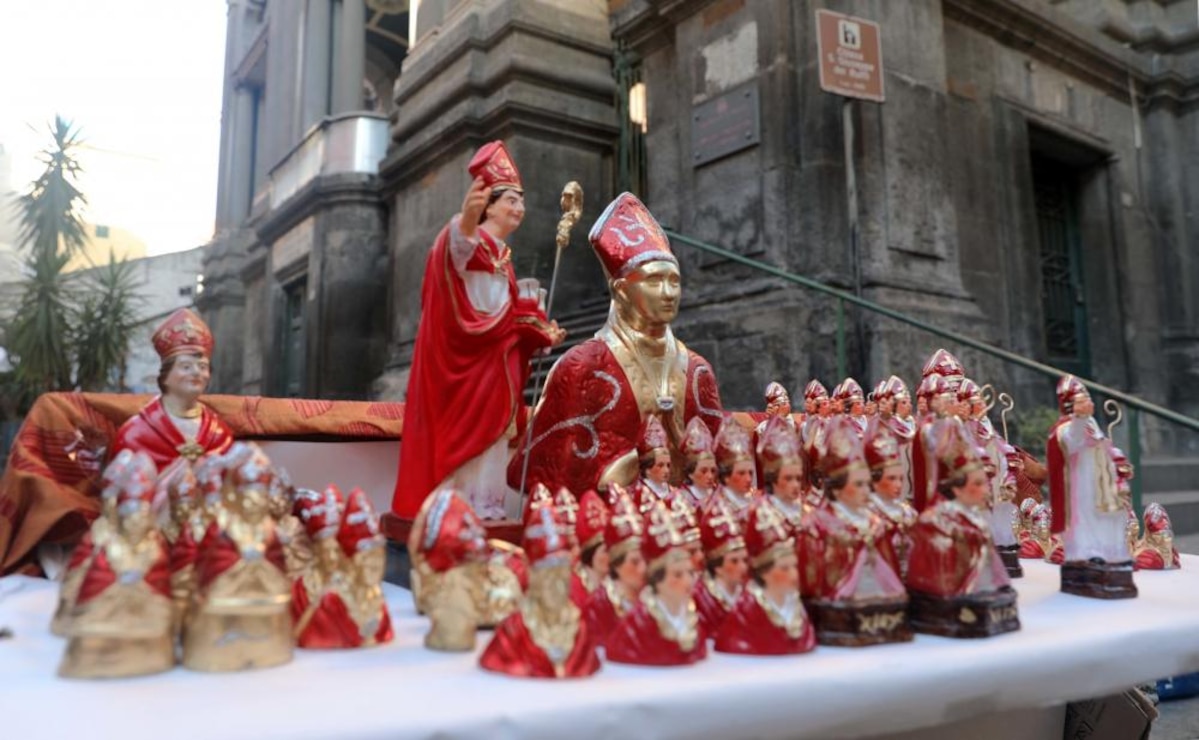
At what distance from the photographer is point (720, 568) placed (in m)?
1.75

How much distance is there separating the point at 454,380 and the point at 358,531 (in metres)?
1.09

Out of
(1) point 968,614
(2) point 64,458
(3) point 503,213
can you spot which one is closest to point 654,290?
(3) point 503,213

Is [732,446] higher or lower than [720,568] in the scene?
higher

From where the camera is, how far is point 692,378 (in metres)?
2.91

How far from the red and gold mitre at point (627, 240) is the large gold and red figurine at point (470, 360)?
0.32 m

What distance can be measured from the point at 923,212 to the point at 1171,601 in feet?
16.5

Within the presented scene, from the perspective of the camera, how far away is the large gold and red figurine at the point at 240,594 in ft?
4.85

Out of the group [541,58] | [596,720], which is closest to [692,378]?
[596,720]

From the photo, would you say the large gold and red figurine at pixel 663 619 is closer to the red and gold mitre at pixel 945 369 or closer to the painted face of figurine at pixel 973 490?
the painted face of figurine at pixel 973 490

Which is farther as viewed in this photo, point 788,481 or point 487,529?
point 487,529

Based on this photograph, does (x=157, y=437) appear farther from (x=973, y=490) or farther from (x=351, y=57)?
(x=351, y=57)

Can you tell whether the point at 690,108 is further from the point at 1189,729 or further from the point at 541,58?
the point at 1189,729

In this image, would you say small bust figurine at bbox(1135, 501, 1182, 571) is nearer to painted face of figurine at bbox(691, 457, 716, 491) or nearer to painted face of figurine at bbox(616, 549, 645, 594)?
painted face of figurine at bbox(691, 457, 716, 491)

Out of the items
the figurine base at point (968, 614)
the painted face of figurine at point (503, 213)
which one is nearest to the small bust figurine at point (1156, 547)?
the figurine base at point (968, 614)
